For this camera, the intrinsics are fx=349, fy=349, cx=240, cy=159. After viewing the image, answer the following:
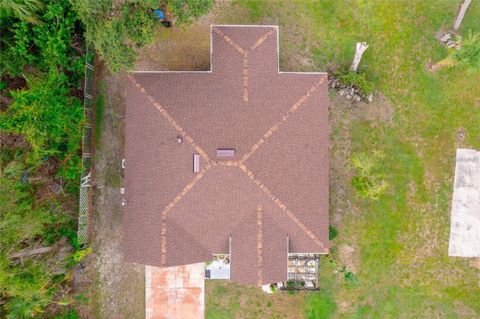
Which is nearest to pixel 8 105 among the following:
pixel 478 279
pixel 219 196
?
pixel 219 196

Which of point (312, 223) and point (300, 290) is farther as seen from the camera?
point (300, 290)

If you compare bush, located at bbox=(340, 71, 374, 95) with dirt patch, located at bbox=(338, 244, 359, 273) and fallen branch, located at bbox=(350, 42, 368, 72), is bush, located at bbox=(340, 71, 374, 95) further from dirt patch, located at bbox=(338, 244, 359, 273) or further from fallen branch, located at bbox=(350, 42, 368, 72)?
dirt patch, located at bbox=(338, 244, 359, 273)

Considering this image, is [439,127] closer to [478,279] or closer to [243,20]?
[478,279]

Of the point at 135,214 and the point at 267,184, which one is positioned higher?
the point at 267,184

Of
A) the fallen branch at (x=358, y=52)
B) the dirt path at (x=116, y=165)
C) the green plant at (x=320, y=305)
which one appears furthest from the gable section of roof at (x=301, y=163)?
the dirt path at (x=116, y=165)

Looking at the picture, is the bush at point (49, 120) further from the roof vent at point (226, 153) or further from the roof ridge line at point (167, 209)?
the roof vent at point (226, 153)

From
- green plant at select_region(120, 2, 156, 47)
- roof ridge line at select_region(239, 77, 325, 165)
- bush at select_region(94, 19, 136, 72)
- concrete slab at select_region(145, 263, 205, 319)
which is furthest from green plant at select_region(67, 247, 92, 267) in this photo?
green plant at select_region(120, 2, 156, 47)
